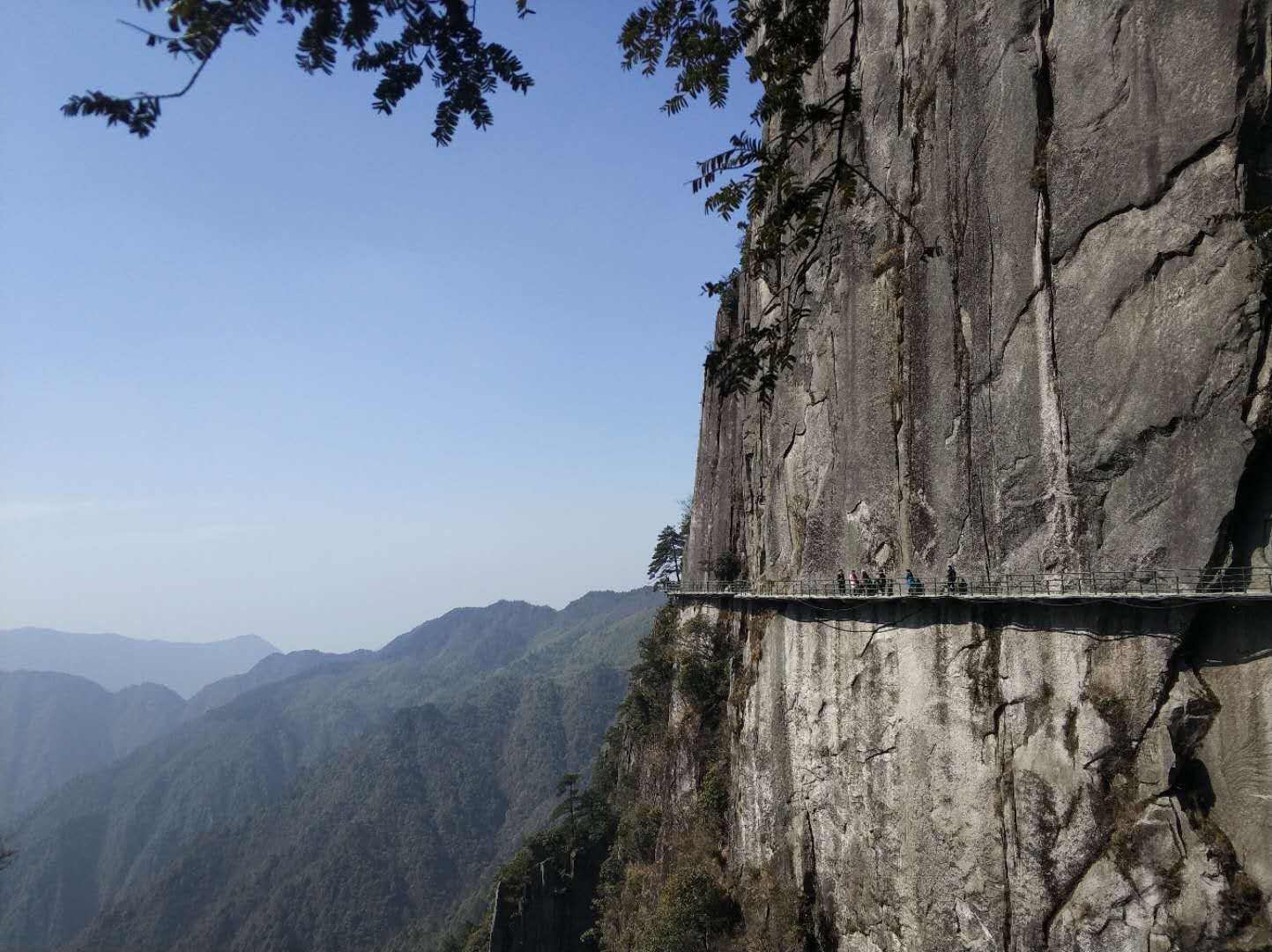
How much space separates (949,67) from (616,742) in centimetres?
5898

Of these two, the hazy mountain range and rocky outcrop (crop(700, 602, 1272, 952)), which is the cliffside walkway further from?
the hazy mountain range

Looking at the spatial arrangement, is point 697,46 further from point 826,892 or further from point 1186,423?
point 826,892

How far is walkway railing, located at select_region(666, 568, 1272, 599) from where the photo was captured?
550 inches

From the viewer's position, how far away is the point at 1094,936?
51.4 ft

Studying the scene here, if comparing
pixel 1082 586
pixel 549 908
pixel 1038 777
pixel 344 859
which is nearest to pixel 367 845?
pixel 344 859

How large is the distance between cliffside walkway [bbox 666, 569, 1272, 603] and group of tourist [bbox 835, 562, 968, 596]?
23mm

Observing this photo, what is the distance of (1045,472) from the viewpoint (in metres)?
17.7

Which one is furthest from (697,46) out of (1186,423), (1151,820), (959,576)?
(959,576)

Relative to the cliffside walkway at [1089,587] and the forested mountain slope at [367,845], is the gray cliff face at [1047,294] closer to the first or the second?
the cliffside walkway at [1089,587]

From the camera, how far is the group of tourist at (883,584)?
19875 mm

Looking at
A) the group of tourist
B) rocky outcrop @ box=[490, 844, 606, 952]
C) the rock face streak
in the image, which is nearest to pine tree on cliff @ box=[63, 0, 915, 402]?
the rock face streak

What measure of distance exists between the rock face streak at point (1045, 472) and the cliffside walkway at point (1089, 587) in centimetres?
36

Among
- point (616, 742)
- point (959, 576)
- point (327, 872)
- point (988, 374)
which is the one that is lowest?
point (327, 872)

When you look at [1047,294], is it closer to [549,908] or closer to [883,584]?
[883,584]
